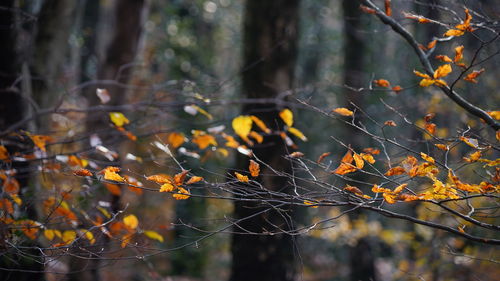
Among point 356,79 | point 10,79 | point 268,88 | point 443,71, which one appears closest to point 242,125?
point 268,88

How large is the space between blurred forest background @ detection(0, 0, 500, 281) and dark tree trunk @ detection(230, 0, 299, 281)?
0.04ft

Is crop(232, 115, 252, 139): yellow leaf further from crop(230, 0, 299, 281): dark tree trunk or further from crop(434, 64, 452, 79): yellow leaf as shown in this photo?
crop(434, 64, 452, 79): yellow leaf

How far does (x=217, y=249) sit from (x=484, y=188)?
872 centimetres

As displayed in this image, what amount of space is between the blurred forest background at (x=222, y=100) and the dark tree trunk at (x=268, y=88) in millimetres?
13

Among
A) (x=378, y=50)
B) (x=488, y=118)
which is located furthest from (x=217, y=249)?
(x=488, y=118)

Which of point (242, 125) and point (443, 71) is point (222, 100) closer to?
point (242, 125)

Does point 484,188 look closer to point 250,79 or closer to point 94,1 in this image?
point 250,79

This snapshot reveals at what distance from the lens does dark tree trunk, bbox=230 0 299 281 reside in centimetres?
419

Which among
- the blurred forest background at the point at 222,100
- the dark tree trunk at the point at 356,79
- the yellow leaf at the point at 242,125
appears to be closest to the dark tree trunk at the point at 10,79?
the blurred forest background at the point at 222,100

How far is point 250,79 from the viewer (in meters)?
4.45

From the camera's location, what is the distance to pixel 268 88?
441 centimetres

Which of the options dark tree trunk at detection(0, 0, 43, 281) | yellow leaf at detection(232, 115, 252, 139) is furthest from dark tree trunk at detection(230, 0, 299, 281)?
dark tree trunk at detection(0, 0, 43, 281)

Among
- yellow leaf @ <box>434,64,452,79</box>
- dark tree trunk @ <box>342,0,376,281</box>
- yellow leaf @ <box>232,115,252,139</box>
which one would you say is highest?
yellow leaf @ <box>434,64,452,79</box>

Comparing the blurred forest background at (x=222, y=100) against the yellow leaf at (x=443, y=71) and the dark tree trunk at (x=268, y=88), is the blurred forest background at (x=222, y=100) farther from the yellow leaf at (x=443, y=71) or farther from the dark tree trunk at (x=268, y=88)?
the yellow leaf at (x=443, y=71)
